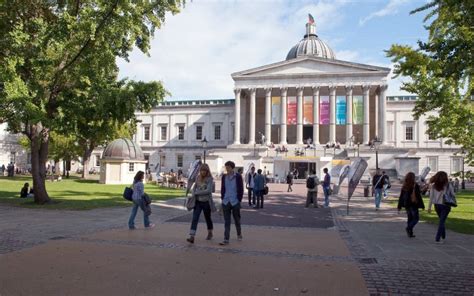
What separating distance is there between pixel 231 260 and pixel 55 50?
1285cm

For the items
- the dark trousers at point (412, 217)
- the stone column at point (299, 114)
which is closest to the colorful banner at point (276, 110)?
the stone column at point (299, 114)

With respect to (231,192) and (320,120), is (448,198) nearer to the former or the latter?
(231,192)

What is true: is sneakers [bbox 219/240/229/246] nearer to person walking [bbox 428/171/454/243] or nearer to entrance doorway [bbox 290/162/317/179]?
person walking [bbox 428/171/454/243]

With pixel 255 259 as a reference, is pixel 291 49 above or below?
above

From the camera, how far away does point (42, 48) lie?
16.0 metres

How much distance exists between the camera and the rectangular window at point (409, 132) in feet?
237

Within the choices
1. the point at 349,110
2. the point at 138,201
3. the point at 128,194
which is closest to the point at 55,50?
the point at 128,194

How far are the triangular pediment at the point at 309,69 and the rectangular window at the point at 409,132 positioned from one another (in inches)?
532

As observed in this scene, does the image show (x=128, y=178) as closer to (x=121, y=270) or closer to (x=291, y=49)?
(x=121, y=270)

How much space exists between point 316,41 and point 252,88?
22.2 metres

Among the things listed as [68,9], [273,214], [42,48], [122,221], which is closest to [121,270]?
[122,221]

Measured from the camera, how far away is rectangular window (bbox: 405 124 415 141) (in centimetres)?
7231

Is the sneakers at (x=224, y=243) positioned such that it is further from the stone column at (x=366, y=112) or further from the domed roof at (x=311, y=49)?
the domed roof at (x=311, y=49)

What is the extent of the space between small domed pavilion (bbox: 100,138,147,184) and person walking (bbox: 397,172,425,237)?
1267 inches
